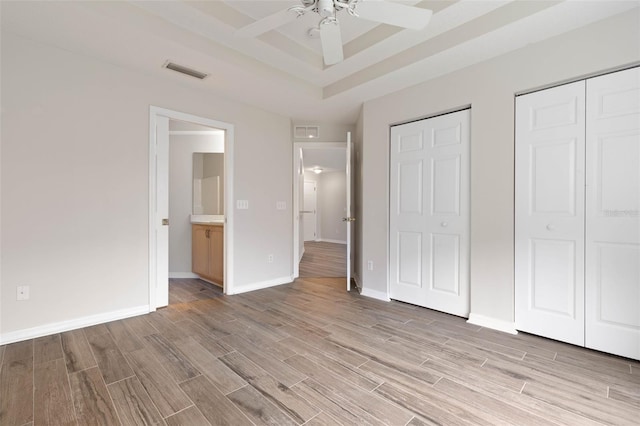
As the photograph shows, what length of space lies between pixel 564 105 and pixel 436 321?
A: 6.78ft

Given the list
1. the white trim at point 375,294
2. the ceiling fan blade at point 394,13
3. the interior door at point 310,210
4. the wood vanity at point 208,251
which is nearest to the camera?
the ceiling fan blade at point 394,13

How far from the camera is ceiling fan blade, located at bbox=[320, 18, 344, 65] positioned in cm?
178

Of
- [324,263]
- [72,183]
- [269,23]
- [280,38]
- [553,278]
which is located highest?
[280,38]

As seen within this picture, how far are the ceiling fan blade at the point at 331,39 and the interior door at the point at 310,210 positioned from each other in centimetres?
699

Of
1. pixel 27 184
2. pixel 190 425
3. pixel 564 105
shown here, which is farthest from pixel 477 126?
pixel 27 184

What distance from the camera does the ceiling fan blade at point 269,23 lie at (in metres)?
1.66

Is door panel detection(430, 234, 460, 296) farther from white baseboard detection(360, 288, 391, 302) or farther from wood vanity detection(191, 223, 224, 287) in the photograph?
wood vanity detection(191, 223, 224, 287)

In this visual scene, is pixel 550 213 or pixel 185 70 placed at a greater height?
pixel 185 70

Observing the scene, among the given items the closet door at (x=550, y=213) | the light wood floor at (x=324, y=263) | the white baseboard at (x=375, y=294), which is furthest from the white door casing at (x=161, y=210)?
the closet door at (x=550, y=213)

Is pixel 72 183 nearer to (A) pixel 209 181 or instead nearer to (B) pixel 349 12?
(A) pixel 209 181

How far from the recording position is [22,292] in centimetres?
219

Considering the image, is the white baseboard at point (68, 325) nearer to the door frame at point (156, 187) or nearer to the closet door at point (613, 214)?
the door frame at point (156, 187)

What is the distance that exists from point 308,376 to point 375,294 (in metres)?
1.79

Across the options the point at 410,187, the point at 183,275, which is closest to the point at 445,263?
the point at 410,187
